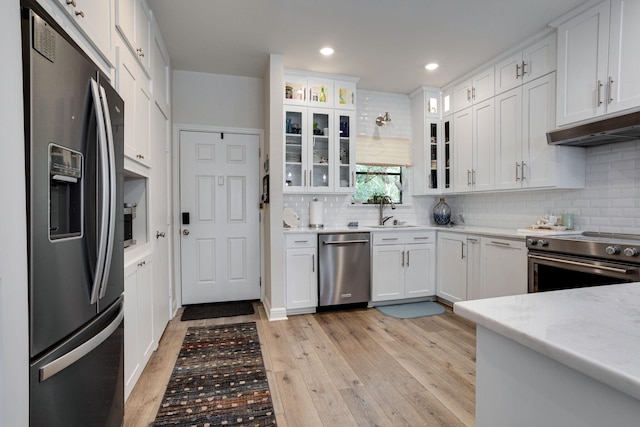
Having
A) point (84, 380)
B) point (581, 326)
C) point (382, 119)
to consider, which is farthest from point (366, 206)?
A: point (581, 326)

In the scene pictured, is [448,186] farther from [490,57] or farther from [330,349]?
[330,349]

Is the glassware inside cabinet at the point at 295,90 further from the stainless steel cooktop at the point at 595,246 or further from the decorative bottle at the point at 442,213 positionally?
the stainless steel cooktop at the point at 595,246

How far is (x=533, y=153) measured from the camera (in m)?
3.08

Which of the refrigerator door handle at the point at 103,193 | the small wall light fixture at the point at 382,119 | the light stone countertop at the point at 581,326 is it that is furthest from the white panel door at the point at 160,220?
the small wall light fixture at the point at 382,119

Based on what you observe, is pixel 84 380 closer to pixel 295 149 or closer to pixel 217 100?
pixel 295 149

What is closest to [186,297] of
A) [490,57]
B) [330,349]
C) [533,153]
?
[330,349]

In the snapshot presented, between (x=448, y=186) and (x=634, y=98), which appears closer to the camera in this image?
(x=634, y=98)

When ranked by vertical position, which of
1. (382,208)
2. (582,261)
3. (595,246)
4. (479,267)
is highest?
(382,208)

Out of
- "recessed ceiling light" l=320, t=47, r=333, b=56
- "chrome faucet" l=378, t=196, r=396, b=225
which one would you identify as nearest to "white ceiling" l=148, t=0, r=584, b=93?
"recessed ceiling light" l=320, t=47, r=333, b=56

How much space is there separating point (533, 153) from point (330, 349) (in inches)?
102

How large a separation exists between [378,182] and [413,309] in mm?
1746

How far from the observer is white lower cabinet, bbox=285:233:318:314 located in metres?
3.52

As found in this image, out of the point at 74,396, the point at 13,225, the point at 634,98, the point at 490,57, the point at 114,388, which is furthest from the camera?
the point at 490,57

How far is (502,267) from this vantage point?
3090 millimetres
